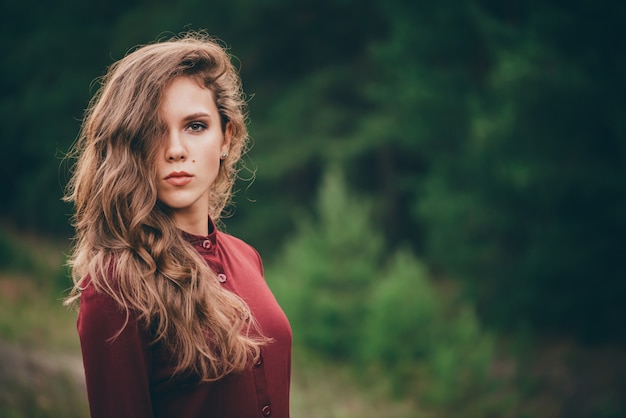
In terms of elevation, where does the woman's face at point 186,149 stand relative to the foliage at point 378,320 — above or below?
below

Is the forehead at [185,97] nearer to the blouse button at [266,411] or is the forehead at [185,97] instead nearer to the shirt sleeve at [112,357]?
the shirt sleeve at [112,357]

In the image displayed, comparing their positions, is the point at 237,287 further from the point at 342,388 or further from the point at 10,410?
the point at 342,388

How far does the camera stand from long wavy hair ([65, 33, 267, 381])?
56.5 inches

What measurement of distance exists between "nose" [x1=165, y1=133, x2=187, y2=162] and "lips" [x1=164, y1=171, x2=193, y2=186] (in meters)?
0.04

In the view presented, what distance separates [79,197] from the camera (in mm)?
1597

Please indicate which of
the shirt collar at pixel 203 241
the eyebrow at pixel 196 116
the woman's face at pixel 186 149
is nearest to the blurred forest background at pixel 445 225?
the shirt collar at pixel 203 241

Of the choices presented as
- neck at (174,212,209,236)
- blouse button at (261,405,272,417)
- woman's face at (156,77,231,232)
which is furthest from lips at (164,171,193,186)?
blouse button at (261,405,272,417)

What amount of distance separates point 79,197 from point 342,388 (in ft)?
22.5

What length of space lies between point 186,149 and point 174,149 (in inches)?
1.8

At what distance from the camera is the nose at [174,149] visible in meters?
1.56

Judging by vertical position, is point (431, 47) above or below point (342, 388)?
above

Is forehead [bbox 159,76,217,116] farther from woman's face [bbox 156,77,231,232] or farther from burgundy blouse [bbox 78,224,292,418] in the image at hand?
burgundy blouse [bbox 78,224,292,418]

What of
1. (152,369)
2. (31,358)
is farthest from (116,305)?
(31,358)

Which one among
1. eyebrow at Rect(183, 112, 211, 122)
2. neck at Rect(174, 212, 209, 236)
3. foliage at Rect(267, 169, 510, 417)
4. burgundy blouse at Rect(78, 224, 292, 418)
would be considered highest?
foliage at Rect(267, 169, 510, 417)
